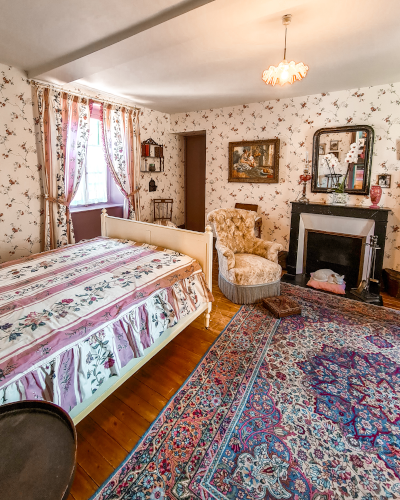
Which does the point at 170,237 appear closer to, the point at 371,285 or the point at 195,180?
the point at 371,285

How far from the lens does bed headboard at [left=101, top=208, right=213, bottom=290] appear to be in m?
2.55

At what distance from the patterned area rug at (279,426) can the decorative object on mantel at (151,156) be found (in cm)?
345

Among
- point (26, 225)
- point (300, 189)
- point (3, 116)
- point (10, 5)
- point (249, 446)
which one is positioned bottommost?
point (249, 446)

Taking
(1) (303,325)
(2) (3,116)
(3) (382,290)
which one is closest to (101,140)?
(2) (3,116)

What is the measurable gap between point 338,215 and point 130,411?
11.3 ft

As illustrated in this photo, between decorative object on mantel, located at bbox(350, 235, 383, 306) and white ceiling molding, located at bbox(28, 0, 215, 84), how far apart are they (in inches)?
125

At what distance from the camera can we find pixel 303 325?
275 centimetres

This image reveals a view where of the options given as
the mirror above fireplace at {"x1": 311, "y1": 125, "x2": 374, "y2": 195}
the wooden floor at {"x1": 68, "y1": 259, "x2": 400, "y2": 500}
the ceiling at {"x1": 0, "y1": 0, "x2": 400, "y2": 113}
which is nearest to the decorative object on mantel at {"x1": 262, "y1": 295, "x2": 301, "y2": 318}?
the wooden floor at {"x1": 68, "y1": 259, "x2": 400, "y2": 500}

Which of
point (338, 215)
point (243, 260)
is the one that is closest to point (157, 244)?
point (243, 260)

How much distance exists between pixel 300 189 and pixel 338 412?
3.26 m

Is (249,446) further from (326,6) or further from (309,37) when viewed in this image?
(309,37)

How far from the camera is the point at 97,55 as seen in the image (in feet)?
7.83

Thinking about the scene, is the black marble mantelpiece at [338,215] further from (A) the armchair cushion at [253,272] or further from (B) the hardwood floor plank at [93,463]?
(B) the hardwood floor plank at [93,463]

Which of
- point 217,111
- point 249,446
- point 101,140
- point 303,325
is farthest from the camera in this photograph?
point 217,111
